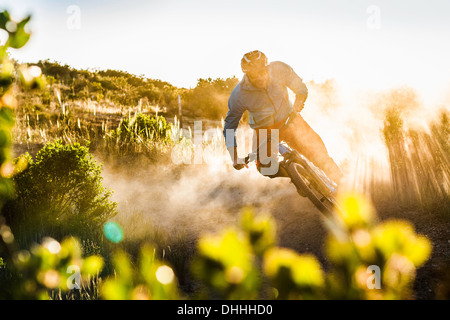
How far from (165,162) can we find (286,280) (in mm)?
9650

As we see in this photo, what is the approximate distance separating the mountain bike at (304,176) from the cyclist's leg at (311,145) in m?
0.45

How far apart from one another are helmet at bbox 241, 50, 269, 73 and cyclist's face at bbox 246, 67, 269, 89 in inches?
2.6

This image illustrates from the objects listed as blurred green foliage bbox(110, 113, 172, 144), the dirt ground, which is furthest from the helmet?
blurred green foliage bbox(110, 113, 172, 144)

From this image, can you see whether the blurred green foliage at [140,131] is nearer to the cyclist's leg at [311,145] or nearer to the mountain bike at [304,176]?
the cyclist's leg at [311,145]

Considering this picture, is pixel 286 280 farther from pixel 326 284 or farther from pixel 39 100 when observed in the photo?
pixel 39 100

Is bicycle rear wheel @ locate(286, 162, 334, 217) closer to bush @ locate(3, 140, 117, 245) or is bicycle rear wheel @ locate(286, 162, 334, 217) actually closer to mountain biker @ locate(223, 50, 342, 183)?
mountain biker @ locate(223, 50, 342, 183)

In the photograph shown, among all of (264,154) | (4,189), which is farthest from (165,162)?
(4,189)

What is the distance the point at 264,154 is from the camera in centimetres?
439

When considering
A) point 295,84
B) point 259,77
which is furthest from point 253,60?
point 295,84

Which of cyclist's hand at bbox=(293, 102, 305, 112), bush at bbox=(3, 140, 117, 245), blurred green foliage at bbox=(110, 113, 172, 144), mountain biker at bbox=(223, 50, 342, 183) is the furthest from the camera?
blurred green foliage at bbox=(110, 113, 172, 144)

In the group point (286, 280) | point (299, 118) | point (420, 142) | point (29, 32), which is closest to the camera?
point (286, 280)

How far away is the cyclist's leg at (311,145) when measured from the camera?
502 centimetres

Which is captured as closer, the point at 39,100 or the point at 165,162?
the point at 165,162

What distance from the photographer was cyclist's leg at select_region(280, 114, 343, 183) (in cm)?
502
